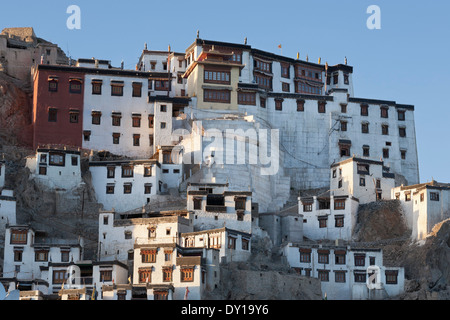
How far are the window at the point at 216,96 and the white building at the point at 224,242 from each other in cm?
2395

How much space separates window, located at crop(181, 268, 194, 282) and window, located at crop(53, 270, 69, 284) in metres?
10.0

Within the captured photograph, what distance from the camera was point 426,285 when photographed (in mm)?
73625

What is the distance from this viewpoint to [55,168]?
Answer: 83.0 m

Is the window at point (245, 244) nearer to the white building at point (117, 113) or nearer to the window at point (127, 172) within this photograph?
the window at point (127, 172)

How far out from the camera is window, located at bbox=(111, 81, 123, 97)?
93438 mm

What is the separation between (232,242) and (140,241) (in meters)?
7.99

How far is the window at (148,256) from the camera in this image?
2724 inches

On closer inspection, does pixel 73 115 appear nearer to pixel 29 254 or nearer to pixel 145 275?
pixel 29 254

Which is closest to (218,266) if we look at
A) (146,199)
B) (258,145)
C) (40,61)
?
(146,199)

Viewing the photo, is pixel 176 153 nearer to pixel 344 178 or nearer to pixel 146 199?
pixel 146 199

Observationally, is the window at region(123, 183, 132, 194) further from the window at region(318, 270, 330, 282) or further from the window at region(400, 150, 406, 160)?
the window at region(400, 150, 406, 160)

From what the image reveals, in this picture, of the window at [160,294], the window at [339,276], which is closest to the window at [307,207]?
the window at [339,276]
